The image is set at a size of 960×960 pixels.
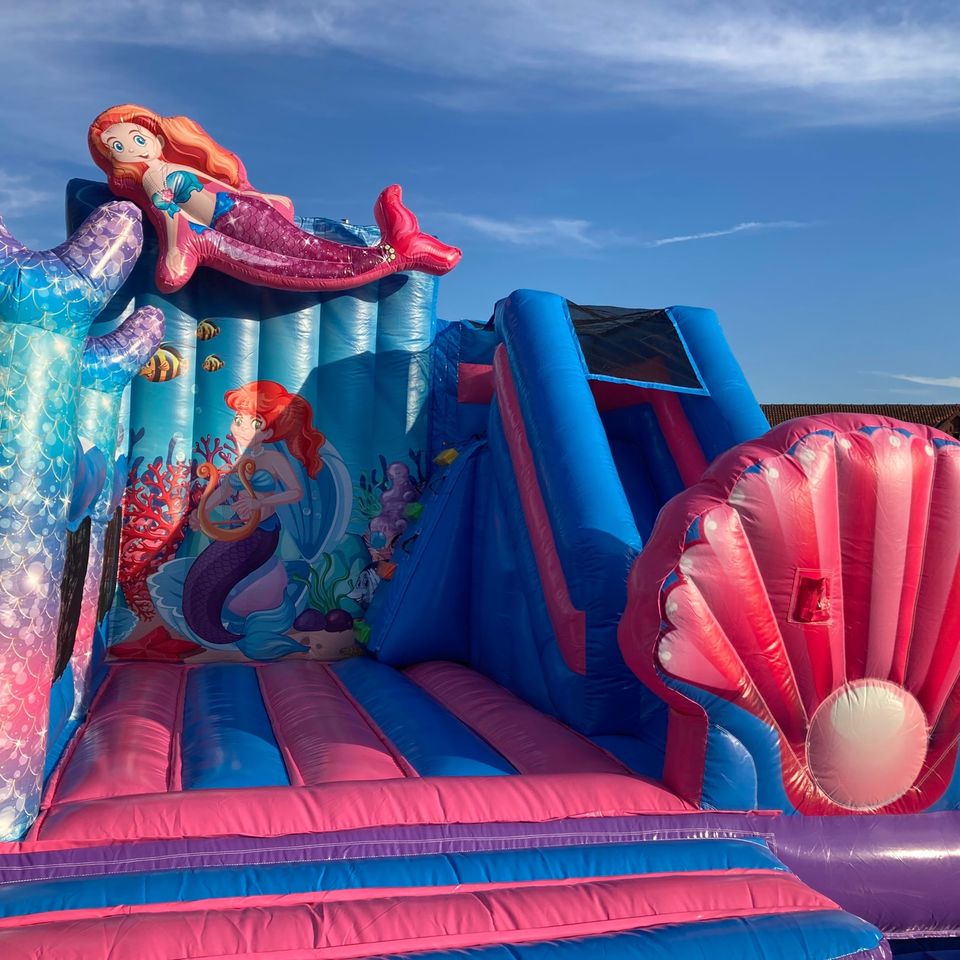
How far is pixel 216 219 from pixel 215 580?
1.06 meters

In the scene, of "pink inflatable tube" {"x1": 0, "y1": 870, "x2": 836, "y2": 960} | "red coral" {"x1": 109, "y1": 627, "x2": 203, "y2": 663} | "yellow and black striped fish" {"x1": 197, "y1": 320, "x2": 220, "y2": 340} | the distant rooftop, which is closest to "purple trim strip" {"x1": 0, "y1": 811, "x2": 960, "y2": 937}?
"pink inflatable tube" {"x1": 0, "y1": 870, "x2": 836, "y2": 960}

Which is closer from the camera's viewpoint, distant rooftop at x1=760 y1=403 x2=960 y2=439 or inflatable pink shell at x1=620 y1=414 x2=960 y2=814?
inflatable pink shell at x1=620 y1=414 x2=960 y2=814

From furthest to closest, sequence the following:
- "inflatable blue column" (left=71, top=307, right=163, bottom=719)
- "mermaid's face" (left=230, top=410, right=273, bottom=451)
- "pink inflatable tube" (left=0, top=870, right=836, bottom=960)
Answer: "mermaid's face" (left=230, top=410, right=273, bottom=451), "inflatable blue column" (left=71, top=307, right=163, bottom=719), "pink inflatable tube" (left=0, top=870, right=836, bottom=960)

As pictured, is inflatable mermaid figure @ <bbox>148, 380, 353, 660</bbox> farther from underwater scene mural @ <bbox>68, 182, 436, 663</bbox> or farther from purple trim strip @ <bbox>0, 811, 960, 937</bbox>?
purple trim strip @ <bbox>0, 811, 960, 937</bbox>

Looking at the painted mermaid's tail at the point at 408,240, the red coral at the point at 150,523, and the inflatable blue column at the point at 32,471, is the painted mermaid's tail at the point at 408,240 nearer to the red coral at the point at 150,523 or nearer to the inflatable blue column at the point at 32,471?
the red coral at the point at 150,523

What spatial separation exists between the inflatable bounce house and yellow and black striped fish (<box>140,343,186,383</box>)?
0.01 metres

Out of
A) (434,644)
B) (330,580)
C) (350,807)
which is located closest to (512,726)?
(350,807)

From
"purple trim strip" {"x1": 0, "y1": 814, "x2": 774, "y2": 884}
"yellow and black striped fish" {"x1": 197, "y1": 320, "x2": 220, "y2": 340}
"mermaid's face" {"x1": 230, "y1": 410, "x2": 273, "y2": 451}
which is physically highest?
"yellow and black striped fish" {"x1": 197, "y1": 320, "x2": 220, "y2": 340}

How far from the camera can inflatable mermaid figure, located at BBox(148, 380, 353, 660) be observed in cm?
282

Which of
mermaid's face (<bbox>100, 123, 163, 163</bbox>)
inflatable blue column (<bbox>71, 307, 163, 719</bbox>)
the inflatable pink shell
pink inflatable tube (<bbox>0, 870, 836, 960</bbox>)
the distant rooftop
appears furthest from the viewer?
the distant rooftop

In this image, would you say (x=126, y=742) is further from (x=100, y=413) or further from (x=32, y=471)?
(x=100, y=413)

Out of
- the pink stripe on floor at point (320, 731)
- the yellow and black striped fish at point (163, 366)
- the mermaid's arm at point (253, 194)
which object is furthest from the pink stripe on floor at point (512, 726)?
the mermaid's arm at point (253, 194)

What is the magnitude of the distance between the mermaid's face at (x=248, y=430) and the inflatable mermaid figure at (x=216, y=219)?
41 centimetres

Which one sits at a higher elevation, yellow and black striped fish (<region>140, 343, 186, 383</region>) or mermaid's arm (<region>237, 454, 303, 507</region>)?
yellow and black striped fish (<region>140, 343, 186, 383</region>)
